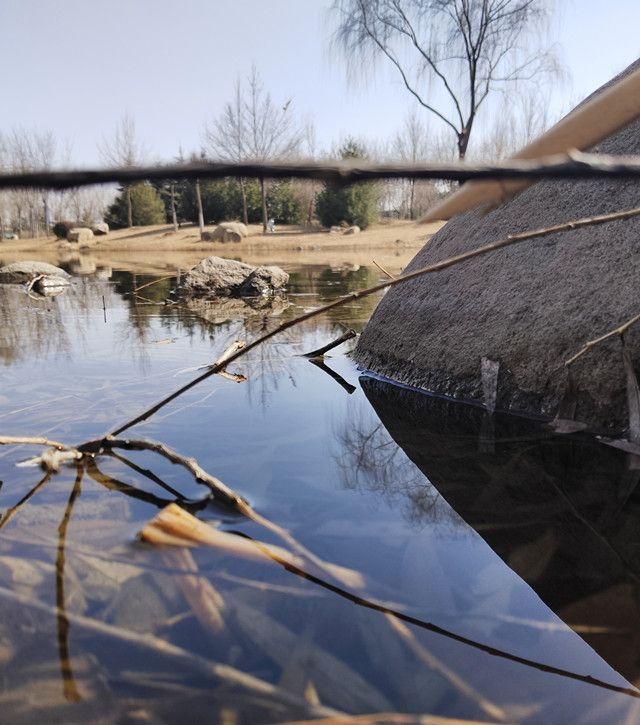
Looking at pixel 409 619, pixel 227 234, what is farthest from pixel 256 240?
pixel 409 619

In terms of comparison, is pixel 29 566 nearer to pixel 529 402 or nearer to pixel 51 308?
pixel 529 402

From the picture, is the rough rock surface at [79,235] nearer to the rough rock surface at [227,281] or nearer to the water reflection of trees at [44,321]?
the water reflection of trees at [44,321]

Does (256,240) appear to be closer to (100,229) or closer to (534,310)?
(100,229)

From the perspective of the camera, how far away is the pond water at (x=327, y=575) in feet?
2.46

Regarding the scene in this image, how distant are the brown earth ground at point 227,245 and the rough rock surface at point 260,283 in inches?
Answer: 410

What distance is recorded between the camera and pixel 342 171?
559 mm

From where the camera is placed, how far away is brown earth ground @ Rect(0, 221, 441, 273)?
18766mm

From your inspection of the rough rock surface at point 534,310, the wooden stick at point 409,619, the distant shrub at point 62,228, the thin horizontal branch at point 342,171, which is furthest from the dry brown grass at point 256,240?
the thin horizontal branch at point 342,171

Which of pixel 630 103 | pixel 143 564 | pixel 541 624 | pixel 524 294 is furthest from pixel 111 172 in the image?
pixel 524 294

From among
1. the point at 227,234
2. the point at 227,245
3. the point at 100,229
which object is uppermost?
the point at 100,229

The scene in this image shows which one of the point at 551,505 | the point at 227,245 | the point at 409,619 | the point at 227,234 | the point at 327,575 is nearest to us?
the point at 409,619

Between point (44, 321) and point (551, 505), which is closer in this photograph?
point (551, 505)

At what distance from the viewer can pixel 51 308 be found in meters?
5.44

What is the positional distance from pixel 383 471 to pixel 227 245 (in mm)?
21941
